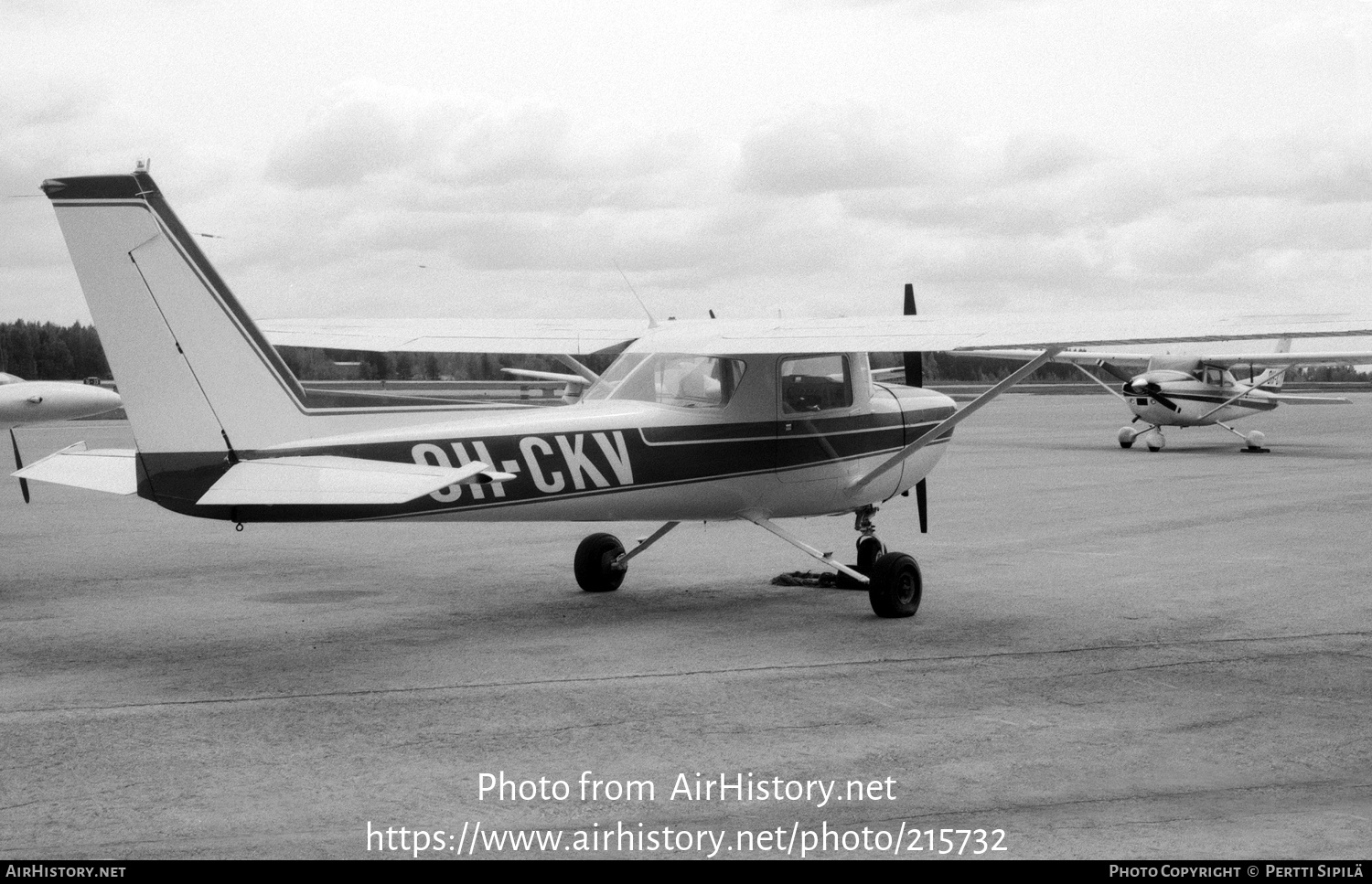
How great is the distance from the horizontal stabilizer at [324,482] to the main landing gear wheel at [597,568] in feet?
10.4

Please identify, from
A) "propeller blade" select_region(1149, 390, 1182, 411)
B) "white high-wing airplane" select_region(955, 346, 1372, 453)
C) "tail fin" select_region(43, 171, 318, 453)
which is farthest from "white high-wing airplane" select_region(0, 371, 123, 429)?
"propeller blade" select_region(1149, 390, 1182, 411)

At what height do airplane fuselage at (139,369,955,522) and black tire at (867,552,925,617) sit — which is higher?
airplane fuselage at (139,369,955,522)

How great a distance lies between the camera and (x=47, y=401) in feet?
41.9

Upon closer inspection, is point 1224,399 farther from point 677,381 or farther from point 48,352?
point 48,352

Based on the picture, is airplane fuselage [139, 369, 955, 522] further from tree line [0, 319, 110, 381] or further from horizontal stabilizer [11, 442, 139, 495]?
tree line [0, 319, 110, 381]

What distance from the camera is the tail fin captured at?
7738mm

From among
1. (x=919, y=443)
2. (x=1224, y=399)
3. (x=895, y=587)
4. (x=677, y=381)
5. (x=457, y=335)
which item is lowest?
(x=1224, y=399)

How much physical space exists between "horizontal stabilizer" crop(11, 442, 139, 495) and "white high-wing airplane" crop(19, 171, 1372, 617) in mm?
25

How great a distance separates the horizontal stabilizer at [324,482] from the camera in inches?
295

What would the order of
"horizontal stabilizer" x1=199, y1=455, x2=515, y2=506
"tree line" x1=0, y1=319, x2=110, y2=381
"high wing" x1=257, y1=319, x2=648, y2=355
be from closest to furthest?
"horizontal stabilizer" x1=199, y1=455, x2=515, y2=506 → "high wing" x1=257, y1=319, x2=648, y2=355 → "tree line" x1=0, y1=319, x2=110, y2=381

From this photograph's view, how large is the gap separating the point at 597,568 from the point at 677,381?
1.93 meters

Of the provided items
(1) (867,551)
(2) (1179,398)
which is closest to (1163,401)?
(2) (1179,398)

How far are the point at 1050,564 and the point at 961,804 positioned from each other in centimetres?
757
